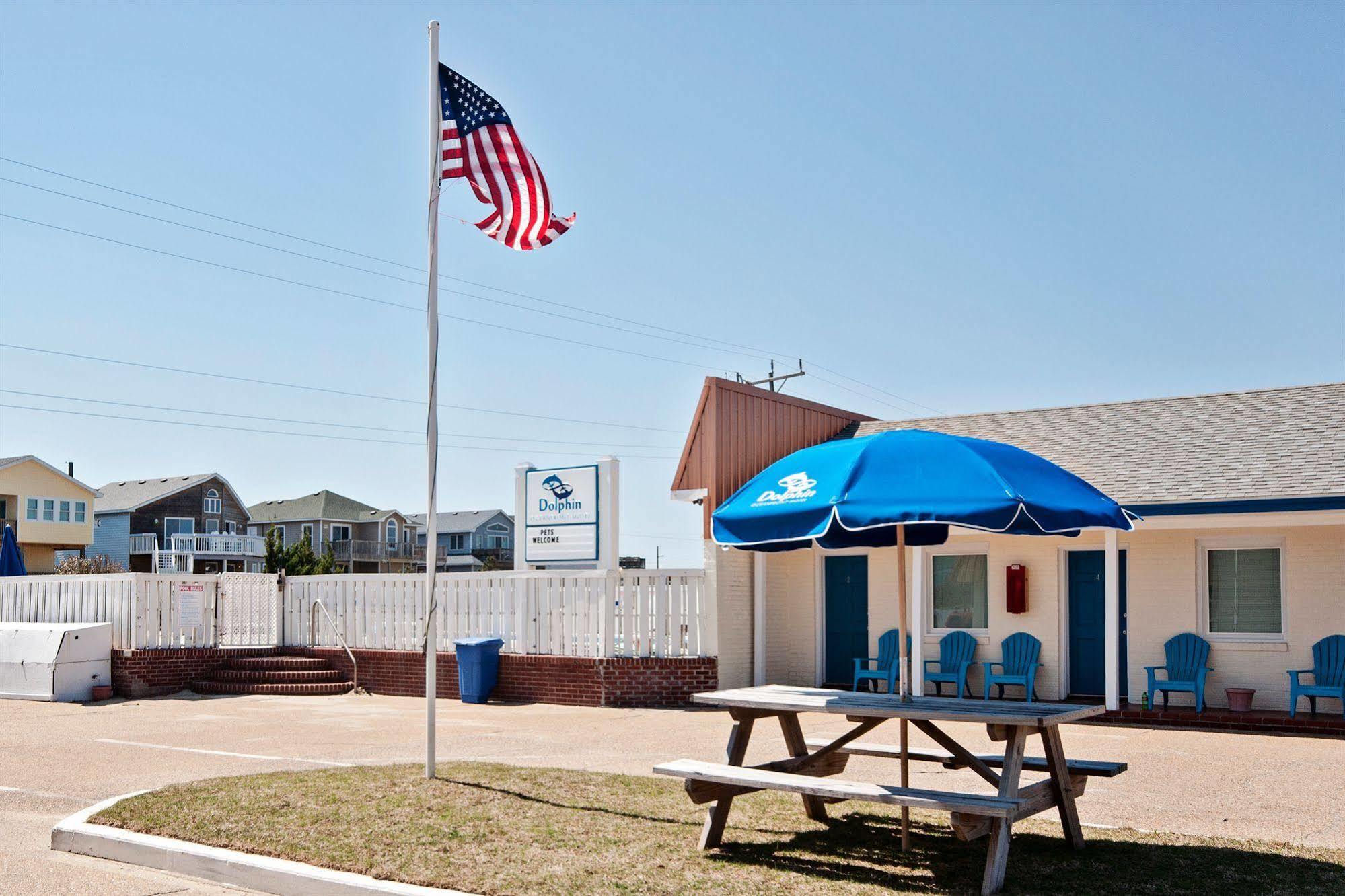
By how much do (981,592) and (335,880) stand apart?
13.2 metres

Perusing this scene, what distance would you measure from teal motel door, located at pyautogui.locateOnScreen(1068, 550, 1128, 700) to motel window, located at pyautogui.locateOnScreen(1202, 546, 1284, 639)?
114cm

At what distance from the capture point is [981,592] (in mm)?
18125

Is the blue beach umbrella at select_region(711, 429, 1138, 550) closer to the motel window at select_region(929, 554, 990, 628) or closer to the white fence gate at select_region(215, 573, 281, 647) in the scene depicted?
the motel window at select_region(929, 554, 990, 628)

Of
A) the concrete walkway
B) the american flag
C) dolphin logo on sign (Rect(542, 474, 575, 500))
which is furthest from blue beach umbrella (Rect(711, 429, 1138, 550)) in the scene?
dolphin logo on sign (Rect(542, 474, 575, 500))

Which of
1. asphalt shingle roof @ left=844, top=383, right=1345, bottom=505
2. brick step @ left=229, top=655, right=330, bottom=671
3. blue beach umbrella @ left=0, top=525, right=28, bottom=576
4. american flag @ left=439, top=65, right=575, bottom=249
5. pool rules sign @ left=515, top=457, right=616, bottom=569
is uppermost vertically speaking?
american flag @ left=439, top=65, right=575, bottom=249

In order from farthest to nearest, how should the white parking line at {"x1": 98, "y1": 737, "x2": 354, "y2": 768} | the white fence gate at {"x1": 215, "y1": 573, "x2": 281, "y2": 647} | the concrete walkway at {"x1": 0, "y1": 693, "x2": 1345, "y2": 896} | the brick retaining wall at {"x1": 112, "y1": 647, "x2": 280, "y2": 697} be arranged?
the white fence gate at {"x1": 215, "y1": 573, "x2": 281, "y2": 647}
the brick retaining wall at {"x1": 112, "y1": 647, "x2": 280, "y2": 697}
the white parking line at {"x1": 98, "y1": 737, "x2": 354, "y2": 768}
the concrete walkway at {"x1": 0, "y1": 693, "x2": 1345, "y2": 896}

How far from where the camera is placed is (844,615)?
19.3 meters

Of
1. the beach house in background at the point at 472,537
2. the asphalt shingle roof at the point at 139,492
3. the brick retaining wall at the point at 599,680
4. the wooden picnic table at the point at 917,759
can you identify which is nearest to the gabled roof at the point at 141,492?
the asphalt shingle roof at the point at 139,492

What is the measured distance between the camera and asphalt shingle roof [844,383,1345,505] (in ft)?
50.1

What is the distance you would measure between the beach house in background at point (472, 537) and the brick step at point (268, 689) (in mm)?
56178

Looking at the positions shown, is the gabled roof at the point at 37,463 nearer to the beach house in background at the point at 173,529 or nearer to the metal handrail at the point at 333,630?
the beach house in background at the point at 173,529

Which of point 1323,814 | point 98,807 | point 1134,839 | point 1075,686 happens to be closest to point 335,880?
point 98,807

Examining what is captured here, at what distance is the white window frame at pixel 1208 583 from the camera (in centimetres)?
1560

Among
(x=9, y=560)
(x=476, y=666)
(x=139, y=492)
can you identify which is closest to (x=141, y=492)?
(x=139, y=492)
